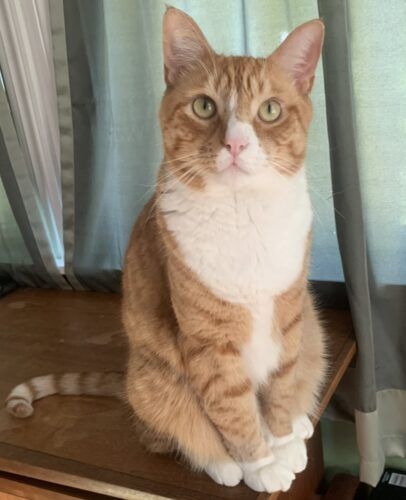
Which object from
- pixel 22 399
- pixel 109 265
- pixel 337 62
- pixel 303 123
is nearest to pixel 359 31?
pixel 337 62

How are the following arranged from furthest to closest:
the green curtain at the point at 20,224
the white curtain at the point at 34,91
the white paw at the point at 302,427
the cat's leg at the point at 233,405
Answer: the green curtain at the point at 20,224, the white curtain at the point at 34,91, the white paw at the point at 302,427, the cat's leg at the point at 233,405

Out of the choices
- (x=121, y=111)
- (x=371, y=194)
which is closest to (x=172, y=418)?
(x=371, y=194)

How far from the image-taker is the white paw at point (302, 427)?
106 centimetres

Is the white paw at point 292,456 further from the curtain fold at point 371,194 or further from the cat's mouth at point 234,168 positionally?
the cat's mouth at point 234,168

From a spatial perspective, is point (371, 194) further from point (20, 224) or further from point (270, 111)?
point (20, 224)

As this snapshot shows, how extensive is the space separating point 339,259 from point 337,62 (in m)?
0.48

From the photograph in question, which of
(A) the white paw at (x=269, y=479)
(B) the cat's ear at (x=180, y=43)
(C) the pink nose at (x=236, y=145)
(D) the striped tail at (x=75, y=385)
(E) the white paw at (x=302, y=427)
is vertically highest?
(B) the cat's ear at (x=180, y=43)

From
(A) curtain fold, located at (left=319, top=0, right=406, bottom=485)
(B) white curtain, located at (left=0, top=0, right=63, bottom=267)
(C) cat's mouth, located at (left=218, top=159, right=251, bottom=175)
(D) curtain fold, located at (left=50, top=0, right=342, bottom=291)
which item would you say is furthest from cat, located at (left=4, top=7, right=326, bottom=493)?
(B) white curtain, located at (left=0, top=0, right=63, bottom=267)

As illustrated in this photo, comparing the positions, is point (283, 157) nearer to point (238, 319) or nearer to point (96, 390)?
point (238, 319)

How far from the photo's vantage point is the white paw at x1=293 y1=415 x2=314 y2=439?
106 centimetres

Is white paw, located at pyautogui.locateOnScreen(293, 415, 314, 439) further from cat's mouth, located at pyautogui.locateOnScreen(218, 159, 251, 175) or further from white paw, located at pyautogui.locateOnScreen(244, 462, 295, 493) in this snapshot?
cat's mouth, located at pyautogui.locateOnScreen(218, 159, 251, 175)

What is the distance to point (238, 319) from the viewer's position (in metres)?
0.91

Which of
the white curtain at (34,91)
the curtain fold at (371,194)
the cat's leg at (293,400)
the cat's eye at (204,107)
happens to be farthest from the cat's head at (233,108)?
the white curtain at (34,91)

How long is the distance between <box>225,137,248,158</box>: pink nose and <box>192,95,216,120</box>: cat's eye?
3.8 inches
